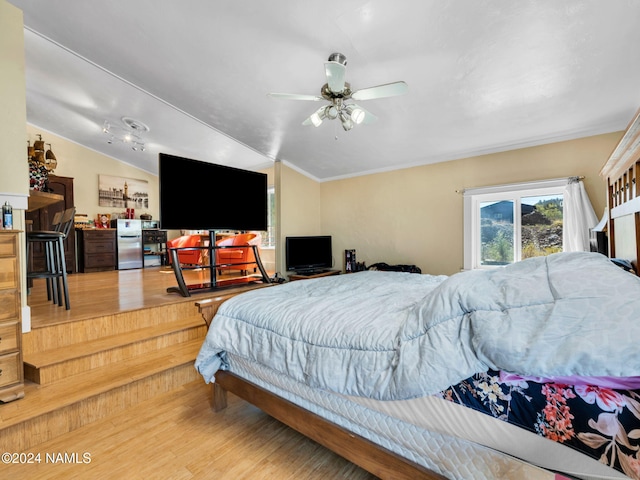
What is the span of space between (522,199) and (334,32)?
3.02 metres

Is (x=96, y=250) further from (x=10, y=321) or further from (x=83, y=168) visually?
(x=10, y=321)

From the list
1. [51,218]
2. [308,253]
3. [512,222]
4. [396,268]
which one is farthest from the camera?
[51,218]

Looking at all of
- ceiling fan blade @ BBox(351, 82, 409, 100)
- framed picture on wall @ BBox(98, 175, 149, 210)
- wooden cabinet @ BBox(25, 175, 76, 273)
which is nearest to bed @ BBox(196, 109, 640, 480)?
ceiling fan blade @ BBox(351, 82, 409, 100)

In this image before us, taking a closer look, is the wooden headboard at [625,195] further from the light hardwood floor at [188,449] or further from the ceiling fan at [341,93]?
the light hardwood floor at [188,449]

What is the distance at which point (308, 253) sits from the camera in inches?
202

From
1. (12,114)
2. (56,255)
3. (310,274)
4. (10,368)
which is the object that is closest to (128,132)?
(56,255)

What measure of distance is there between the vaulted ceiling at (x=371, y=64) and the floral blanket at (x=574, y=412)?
232 cm

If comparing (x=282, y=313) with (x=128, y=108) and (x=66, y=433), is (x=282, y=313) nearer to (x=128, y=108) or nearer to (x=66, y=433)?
(x=66, y=433)

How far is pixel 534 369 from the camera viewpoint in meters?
0.82

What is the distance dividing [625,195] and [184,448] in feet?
9.34

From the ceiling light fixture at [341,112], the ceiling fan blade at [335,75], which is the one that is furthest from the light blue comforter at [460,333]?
the ceiling light fixture at [341,112]

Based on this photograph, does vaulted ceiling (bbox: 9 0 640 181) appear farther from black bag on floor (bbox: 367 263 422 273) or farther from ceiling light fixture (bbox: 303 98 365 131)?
black bag on floor (bbox: 367 263 422 273)

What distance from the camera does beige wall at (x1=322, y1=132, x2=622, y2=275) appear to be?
3234mm

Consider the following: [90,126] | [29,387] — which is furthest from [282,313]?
[90,126]
